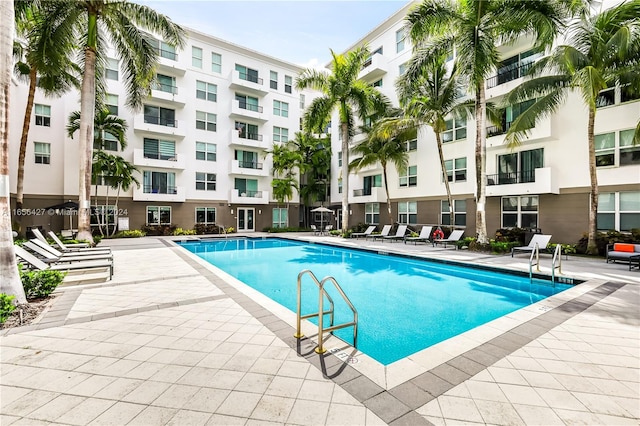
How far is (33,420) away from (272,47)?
30014 millimetres

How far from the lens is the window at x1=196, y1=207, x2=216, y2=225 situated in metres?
24.6

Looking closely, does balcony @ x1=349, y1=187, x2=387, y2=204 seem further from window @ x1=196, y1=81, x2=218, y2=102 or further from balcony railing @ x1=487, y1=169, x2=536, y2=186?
window @ x1=196, y1=81, x2=218, y2=102

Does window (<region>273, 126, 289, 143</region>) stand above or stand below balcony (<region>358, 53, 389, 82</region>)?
below

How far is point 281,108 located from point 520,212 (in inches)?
874

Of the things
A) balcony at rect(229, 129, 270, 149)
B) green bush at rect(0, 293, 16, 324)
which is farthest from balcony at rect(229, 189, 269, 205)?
green bush at rect(0, 293, 16, 324)

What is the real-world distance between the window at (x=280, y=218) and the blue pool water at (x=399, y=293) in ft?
49.3

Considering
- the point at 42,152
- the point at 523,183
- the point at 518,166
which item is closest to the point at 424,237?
the point at 523,183

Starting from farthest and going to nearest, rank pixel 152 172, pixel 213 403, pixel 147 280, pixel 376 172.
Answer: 1. pixel 376 172
2. pixel 152 172
3. pixel 147 280
4. pixel 213 403

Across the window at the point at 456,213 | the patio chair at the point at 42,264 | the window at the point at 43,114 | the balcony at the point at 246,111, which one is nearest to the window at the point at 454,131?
the window at the point at 456,213

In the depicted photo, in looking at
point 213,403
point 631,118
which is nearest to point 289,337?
point 213,403

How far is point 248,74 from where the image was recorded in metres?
27.2

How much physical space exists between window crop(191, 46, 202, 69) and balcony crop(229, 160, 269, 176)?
8.46 metres

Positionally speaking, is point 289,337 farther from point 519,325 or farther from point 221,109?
point 221,109

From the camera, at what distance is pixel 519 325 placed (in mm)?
4492
